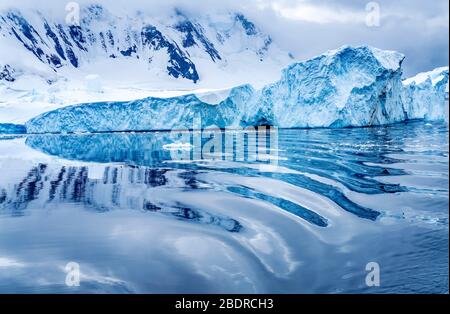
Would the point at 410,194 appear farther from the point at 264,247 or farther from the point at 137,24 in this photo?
the point at 137,24

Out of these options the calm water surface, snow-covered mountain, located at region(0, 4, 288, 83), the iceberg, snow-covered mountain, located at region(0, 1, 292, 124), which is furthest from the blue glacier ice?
snow-covered mountain, located at region(0, 4, 288, 83)

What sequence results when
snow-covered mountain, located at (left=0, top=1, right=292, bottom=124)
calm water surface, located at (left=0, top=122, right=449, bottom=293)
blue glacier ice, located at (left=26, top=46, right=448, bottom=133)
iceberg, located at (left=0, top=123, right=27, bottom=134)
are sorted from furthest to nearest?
snow-covered mountain, located at (left=0, top=1, right=292, bottom=124) → iceberg, located at (left=0, top=123, right=27, bottom=134) → blue glacier ice, located at (left=26, top=46, right=448, bottom=133) → calm water surface, located at (left=0, top=122, right=449, bottom=293)

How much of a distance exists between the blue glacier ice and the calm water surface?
20270mm

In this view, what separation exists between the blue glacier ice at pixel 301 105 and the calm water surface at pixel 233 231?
2027 centimetres

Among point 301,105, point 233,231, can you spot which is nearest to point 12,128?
point 301,105

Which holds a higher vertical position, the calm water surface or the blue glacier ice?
the blue glacier ice

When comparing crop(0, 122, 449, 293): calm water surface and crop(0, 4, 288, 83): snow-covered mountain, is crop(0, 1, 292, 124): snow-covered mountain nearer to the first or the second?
crop(0, 4, 288, 83): snow-covered mountain

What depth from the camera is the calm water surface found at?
408 centimetres

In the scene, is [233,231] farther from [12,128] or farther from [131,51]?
[131,51]

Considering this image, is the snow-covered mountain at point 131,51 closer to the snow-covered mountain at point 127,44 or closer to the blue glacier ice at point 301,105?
the snow-covered mountain at point 127,44

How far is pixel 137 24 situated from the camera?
147250 millimetres

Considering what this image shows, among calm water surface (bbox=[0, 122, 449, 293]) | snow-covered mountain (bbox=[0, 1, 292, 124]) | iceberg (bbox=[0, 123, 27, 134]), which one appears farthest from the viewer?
snow-covered mountain (bbox=[0, 1, 292, 124])

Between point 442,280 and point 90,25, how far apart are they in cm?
15226

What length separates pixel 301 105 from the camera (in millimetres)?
32125
